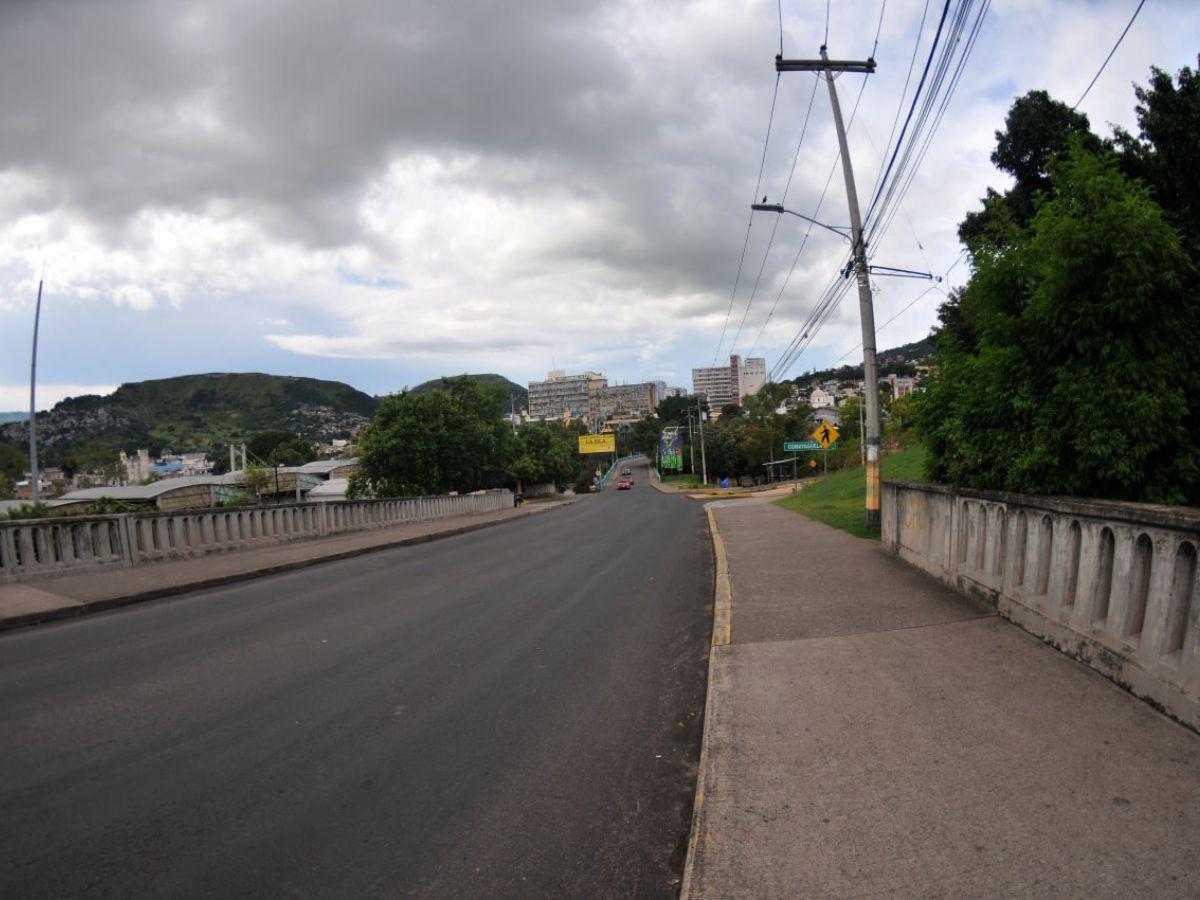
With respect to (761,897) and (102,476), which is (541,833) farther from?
(102,476)

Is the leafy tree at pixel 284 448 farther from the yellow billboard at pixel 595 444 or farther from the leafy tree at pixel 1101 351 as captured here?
the leafy tree at pixel 1101 351

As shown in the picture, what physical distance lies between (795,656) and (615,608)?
3162 mm

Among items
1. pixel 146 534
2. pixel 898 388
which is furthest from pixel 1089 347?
pixel 898 388

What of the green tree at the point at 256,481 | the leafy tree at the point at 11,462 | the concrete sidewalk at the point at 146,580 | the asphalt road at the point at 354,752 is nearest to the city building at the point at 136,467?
the leafy tree at the point at 11,462

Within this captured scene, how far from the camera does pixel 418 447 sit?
132ft

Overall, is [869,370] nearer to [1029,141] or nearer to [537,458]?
[1029,141]

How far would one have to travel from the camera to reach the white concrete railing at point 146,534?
10312mm

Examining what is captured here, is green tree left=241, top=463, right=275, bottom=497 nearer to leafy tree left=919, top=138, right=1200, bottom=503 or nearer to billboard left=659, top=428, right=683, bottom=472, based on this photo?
billboard left=659, top=428, right=683, bottom=472

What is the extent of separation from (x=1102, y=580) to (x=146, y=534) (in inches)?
542

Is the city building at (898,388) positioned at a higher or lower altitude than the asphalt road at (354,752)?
higher

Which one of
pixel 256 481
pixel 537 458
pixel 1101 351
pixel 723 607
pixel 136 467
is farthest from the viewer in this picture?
pixel 136 467

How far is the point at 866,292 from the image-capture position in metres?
14.3

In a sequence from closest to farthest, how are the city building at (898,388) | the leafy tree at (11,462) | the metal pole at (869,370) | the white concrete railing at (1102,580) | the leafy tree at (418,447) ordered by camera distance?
the white concrete railing at (1102,580), the city building at (898,388), the metal pole at (869,370), the leafy tree at (418,447), the leafy tree at (11,462)

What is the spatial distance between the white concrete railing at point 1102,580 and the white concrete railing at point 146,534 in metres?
12.4
